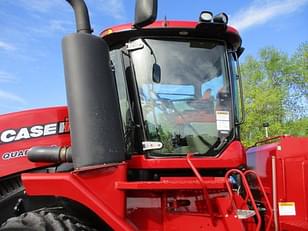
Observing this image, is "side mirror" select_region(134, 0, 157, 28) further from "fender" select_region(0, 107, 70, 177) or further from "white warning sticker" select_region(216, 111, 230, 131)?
"fender" select_region(0, 107, 70, 177)

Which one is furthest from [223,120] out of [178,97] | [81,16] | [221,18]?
[81,16]

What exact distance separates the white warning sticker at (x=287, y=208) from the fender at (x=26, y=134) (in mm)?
2101

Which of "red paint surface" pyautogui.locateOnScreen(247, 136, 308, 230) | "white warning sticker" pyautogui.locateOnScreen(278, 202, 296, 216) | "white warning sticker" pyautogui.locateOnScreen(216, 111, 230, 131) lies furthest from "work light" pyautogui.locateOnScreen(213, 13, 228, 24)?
"white warning sticker" pyautogui.locateOnScreen(278, 202, 296, 216)

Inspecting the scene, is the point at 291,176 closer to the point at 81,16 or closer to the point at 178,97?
the point at 178,97

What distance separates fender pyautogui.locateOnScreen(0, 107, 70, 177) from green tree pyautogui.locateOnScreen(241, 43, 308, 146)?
24398mm

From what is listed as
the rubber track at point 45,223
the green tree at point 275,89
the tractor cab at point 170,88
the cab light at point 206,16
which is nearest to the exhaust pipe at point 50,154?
the rubber track at point 45,223

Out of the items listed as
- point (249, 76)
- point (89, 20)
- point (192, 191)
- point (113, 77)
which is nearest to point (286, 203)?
point (192, 191)

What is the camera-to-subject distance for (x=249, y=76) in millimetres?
34125

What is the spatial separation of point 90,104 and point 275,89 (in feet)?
99.5

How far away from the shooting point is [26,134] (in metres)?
4.39

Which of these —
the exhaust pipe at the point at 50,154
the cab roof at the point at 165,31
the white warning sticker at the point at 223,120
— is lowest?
the exhaust pipe at the point at 50,154

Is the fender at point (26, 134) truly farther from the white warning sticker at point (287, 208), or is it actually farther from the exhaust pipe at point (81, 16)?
the white warning sticker at point (287, 208)

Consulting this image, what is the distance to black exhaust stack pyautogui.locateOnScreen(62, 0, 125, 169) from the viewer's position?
3.59 metres

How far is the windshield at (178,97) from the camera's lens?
4086mm
